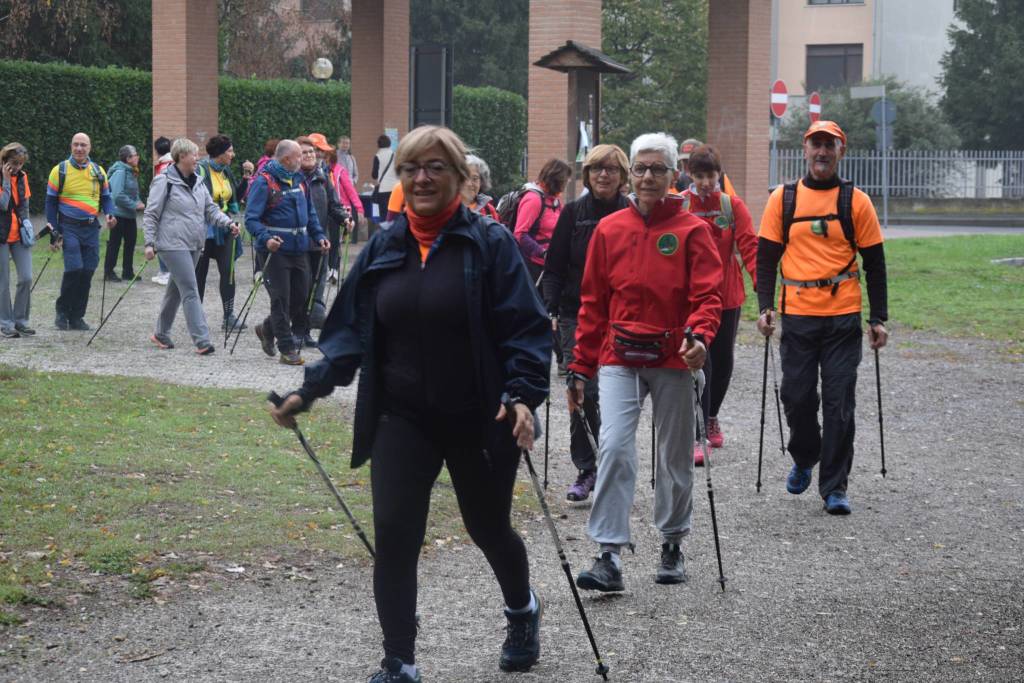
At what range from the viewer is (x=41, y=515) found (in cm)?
745

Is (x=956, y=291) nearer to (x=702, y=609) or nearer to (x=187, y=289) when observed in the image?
(x=187, y=289)

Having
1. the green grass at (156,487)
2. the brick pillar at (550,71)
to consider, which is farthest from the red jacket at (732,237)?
the brick pillar at (550,71)

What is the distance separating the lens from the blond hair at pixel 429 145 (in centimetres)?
498

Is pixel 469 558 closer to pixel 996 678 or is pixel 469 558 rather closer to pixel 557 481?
pixel 557 481

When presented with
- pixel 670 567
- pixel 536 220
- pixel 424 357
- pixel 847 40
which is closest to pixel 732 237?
pixel 536 220

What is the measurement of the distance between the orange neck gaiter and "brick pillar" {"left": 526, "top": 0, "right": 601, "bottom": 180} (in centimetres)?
1646

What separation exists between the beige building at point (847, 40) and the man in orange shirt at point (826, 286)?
46246 millimetres

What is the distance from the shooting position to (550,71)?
21.8 meters

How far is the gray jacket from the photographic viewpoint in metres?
13.8

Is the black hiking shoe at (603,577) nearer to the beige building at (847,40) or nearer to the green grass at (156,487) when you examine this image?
the green grass at (156,487)

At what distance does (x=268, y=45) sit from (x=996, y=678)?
44.6m

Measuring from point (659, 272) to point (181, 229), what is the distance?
8171 mm

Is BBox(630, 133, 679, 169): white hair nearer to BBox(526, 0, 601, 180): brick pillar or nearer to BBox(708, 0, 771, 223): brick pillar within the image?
BBox(526, 0, 601, 180): brick pillar

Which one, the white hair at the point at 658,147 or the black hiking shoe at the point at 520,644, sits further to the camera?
the white hair at the point at 658,147
